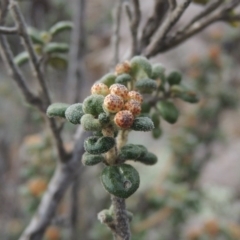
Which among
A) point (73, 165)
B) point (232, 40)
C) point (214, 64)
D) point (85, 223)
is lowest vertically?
point (73, 165)

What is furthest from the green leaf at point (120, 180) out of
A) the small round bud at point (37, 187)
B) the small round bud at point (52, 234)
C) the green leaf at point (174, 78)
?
the small round bud at point (52, 234)

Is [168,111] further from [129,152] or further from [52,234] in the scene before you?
[52,234]

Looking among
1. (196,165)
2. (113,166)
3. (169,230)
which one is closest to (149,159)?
(113,166)

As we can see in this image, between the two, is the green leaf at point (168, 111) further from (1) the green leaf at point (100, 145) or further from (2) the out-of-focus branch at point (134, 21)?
(1) the green leaf at point (100, 145)

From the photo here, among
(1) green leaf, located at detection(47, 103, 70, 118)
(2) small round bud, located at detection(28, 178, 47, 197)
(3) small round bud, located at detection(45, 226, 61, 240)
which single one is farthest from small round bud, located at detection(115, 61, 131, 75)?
(3) small round bud, located at detection(45, 226, 61, 240)

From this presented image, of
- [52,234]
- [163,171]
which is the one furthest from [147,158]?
[163,171]

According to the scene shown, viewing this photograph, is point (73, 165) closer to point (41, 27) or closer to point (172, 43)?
point (172, 43)

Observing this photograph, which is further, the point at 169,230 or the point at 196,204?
the point at 169,230
